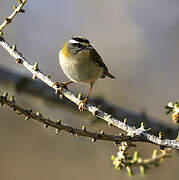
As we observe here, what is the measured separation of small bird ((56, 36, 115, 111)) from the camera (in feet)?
11.6

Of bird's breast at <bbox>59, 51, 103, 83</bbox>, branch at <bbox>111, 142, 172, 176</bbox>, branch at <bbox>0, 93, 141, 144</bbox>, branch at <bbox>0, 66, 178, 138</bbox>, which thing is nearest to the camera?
branch at <bbox>0, 93, 141, 144</bbox>

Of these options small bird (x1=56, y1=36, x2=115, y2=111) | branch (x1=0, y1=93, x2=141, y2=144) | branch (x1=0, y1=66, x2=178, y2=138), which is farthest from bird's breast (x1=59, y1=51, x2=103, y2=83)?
branch (x1=0, y1=93, x2=141, y2=144)

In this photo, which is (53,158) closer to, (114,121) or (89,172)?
(89,172)

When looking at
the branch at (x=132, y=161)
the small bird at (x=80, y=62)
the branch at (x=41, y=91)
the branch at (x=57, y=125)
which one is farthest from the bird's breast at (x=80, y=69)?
the branch at (x=57, y=125)

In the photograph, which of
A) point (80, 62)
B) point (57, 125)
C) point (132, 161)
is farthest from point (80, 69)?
point (57, 125)

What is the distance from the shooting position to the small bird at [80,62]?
3.53m

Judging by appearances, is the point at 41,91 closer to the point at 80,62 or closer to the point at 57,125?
the point at 80,62

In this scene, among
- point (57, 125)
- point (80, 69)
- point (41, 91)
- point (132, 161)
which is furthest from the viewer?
point (41, 91)

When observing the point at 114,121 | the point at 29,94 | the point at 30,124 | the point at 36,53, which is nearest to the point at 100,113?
the point at 114,121

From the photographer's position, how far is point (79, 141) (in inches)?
258

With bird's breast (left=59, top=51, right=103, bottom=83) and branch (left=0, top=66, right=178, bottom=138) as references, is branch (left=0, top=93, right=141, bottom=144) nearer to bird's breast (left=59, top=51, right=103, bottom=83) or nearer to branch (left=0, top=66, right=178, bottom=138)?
bird's breast (left=59, top=51, right=103, bottom=83)

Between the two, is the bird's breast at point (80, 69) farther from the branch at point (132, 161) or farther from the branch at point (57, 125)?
the branch at point (57, 125)

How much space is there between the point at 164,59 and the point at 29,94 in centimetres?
395

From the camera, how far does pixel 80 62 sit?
363 centimetres
